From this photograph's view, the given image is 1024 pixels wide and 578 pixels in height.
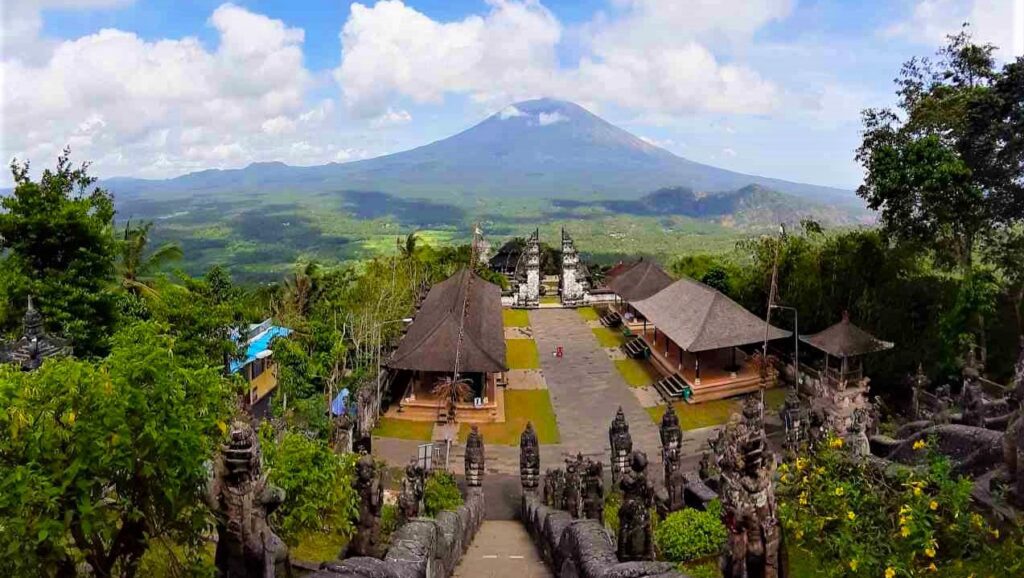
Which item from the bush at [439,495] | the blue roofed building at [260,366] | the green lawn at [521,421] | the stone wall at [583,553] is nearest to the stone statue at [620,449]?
the bush at [439,495]

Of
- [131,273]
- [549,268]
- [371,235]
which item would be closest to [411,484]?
[131,273]

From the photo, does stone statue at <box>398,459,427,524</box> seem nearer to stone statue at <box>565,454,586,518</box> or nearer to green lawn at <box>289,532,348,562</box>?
green lawn at <box>289,532,348,562</box>

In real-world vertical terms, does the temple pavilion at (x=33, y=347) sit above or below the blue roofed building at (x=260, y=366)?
above

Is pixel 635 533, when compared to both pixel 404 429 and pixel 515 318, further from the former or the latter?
pixel 515 318

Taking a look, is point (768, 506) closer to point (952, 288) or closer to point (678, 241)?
point (952, 288)

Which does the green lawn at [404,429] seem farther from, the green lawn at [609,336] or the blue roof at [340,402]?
the green lawn at [609,336]

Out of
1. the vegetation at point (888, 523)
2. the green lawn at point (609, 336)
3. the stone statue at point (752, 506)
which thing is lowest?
the green lawn at point (609, 336)
